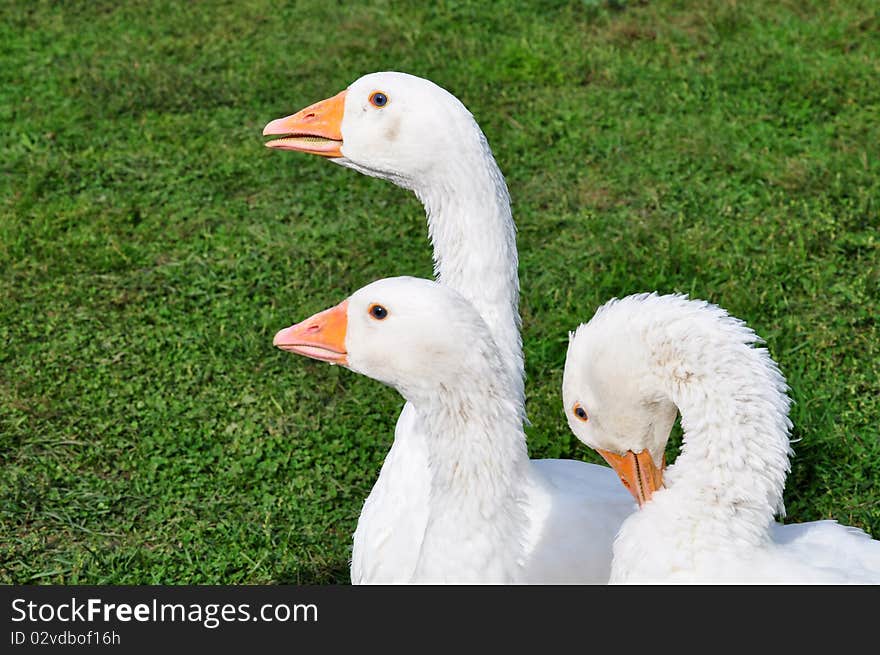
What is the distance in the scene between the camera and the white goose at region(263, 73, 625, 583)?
3.85 metres

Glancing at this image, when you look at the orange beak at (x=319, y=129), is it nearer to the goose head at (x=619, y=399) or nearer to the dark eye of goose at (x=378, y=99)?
the dark eye of goose at (x=378, y=99)

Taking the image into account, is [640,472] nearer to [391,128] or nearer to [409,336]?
[409,336]

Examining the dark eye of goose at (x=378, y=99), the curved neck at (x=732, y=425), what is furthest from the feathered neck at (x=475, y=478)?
the dark eye of goose at (x=378, y=99)

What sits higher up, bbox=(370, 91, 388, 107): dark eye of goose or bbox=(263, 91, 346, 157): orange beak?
bbox=(370, 91, 388, 107): dark eye of goose

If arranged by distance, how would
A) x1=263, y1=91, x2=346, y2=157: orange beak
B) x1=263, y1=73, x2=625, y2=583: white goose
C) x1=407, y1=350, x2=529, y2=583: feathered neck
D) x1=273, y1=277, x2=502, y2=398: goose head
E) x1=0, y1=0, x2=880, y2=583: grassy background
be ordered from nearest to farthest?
x1=273, y1=277, x2=502, y2=398: goose head, x1=407, y1=350, x2=529, y2=583: feathered neck, x1=263, y1=73, x2=625, y2=583: white goose, x1=263, y1=91, x2=346, y2=157: orange beak, x1=0, y1=0, x2=880, y2=583: grassy background

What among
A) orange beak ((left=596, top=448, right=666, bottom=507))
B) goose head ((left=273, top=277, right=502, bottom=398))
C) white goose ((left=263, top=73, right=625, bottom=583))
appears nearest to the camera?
goose head ((left=273, top=277, right=502, bottom=398))

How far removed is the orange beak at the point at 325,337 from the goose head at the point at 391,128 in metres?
0.94

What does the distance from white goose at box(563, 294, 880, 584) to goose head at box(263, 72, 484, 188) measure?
3.36 ft

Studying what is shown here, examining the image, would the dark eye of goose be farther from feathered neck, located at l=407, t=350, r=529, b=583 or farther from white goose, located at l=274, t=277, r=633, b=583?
feathered neck, located at l=407, t=350, r=529, b=583

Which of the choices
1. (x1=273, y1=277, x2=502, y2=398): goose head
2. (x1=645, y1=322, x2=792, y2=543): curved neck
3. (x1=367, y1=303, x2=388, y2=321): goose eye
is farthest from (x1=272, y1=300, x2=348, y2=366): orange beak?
(x1=645, y1=322, x2=792, y2=543): curved neck

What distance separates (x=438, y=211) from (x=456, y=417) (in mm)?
1107

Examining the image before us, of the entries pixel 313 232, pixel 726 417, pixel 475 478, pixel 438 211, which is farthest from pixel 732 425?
pixel 313 232

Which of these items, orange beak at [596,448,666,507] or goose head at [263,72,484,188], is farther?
goose head at [263,72,484,188]

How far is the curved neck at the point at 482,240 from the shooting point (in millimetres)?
3986
